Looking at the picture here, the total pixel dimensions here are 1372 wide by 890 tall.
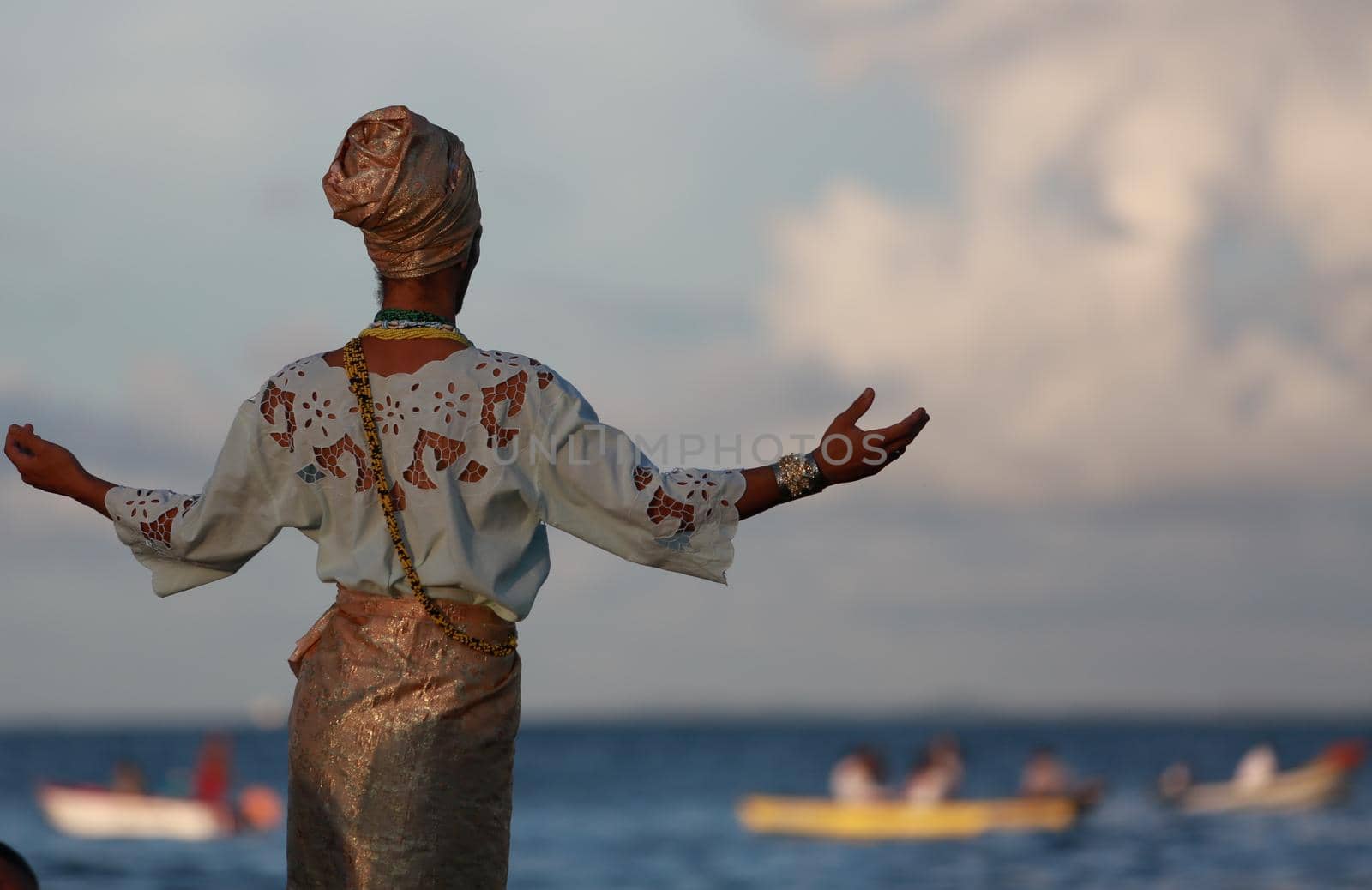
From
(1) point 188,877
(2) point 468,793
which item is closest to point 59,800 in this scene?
(1) point 188,877

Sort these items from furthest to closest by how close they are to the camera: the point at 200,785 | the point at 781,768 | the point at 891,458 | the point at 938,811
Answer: the point at 781,768
the point at 200,785
the point at 938,811
the point at 891,458

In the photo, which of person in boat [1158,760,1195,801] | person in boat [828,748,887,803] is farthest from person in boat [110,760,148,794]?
person in boat [1158,760,1195,801]

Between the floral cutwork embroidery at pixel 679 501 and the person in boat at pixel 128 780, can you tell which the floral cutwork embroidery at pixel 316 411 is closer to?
the floral cutwork embroidery at pixel 679 501

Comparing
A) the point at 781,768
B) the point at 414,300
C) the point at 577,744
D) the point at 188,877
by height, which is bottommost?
the point at 414,300

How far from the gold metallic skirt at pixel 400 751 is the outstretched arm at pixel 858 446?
650mm

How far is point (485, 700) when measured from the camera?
3105mm

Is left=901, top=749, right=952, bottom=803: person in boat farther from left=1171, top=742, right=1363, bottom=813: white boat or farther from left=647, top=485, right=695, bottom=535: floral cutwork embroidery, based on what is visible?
left=647, top=485, right=695, bottom=535: floral cutwork embroidery

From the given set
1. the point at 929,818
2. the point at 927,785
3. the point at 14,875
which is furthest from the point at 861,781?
the point at 14,875

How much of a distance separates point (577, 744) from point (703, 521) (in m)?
116

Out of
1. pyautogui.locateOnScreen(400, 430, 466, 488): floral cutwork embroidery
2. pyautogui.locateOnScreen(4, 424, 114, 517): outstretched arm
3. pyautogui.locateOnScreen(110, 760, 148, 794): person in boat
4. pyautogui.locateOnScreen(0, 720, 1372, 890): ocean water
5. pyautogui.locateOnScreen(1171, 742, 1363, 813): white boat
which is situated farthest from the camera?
pyautogui.locateOnScreen(1171, 742, 1363, 813): white boat

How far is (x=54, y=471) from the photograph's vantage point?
334cm

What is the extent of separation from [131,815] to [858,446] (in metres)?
34.9

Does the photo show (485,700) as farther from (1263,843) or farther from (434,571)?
(1263,843)

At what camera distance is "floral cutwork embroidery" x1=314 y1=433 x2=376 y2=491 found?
311 centimetres
